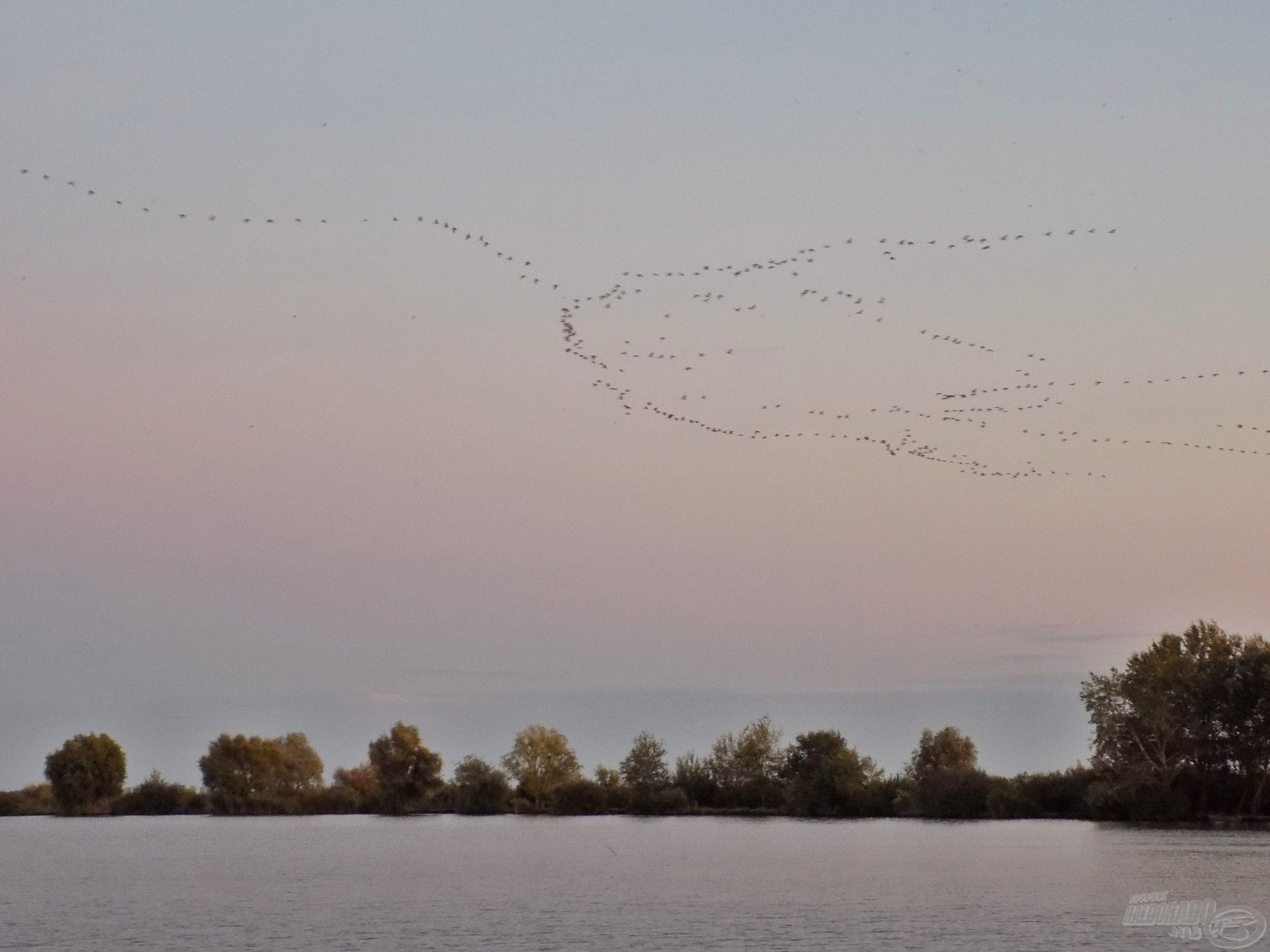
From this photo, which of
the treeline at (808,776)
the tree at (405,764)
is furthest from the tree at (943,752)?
the tree at (405,764)

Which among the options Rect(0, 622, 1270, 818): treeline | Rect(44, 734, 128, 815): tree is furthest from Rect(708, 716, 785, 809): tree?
Rect(44, 734, 128, 815): tree

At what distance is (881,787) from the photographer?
5037 inches

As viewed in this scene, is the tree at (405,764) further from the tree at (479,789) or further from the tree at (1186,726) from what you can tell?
the tree at (1186,726)

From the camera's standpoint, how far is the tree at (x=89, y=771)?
6019 inches

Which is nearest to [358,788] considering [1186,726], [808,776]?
[808,776]

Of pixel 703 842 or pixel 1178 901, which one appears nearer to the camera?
pixel 1178 901

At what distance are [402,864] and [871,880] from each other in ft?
92.6

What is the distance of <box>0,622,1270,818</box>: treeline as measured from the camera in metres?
103

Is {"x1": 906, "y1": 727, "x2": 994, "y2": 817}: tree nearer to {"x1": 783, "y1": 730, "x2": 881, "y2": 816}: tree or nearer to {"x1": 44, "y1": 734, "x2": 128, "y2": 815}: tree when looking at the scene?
{"x1": 783, "y1": 730, "x2": 881, "y2": 816}: tree

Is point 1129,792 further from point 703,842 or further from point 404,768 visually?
point 404,768

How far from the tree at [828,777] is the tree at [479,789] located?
2988 centimetres

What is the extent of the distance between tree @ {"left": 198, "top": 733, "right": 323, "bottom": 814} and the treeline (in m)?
0.17

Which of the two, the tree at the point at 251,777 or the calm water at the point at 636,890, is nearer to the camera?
the calm water at the point at 636,890

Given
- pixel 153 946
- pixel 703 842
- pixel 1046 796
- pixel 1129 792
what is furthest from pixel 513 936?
pixel 1046 796
